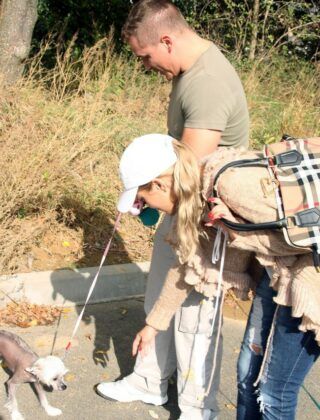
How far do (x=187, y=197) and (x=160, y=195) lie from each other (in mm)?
150

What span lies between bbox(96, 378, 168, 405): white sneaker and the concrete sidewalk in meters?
0.03

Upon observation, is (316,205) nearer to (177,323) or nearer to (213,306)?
(213,306)

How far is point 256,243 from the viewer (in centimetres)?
212

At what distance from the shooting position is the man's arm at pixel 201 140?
2.70 meters

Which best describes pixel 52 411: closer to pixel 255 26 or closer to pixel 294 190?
pixel 294 190

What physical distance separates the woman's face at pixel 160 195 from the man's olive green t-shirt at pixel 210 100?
0.48m

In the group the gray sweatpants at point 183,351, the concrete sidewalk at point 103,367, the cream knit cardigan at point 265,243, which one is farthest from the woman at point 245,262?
the concrete sidewalk at point 103,367

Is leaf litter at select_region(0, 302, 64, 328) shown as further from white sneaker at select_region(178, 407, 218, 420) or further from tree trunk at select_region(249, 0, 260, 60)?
tree trunk at select_region(249, 0, 260, 60)

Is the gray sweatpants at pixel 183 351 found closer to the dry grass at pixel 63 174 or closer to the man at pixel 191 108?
the man at pixel 191 108

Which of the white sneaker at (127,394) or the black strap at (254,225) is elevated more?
the black strap at (254,225)

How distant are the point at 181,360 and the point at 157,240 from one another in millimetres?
601

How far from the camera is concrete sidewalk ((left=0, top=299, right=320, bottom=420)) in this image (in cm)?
328

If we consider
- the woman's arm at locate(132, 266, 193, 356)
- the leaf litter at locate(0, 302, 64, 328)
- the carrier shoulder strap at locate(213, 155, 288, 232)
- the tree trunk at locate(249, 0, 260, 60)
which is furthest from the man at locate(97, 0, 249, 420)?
the tree trunk at locate(249, 0, 260, 60)

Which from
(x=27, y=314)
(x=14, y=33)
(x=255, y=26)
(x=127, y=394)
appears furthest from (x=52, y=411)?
(x=255, y=26)
